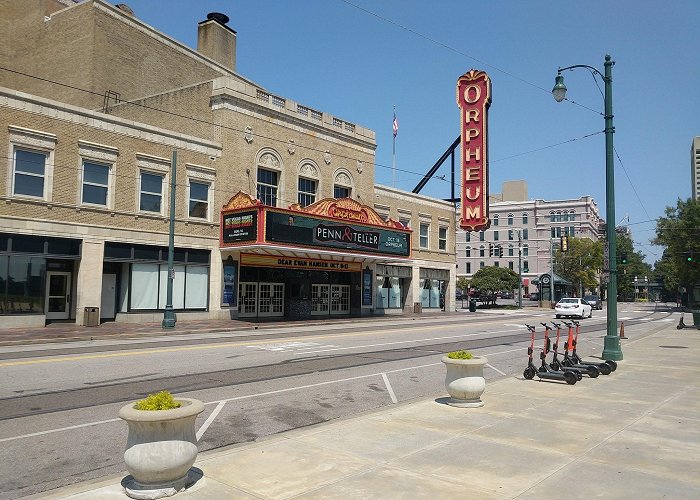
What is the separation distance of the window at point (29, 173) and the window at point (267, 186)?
12.3 m

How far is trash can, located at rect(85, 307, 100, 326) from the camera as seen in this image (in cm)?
2520

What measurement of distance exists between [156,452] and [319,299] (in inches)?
1307

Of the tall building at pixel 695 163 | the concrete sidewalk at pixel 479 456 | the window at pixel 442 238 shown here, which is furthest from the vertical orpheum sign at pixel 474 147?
the tall building at pixel 695 163

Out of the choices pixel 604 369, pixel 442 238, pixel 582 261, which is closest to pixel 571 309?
pixel 442 238

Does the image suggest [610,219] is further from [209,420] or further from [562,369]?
[209,420]

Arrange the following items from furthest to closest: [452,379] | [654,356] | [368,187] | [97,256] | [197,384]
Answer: [368,187]
[97,256]
[654,356]
[197,384]
[452,379]

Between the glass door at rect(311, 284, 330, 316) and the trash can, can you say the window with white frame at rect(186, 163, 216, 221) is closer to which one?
the trash can

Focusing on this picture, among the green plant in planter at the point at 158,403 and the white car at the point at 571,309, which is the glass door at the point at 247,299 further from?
the green plant in planter at the point at 158,403

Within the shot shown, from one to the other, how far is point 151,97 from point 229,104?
21.7 feet

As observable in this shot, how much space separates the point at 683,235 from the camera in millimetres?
59438

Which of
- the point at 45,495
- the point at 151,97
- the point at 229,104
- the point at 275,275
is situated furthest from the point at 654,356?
the point at 151,97

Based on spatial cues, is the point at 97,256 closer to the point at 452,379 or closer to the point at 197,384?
the point at 197,384

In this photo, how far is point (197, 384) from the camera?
11977mm

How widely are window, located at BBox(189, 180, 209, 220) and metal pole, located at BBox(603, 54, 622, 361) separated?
2137 centimetres
